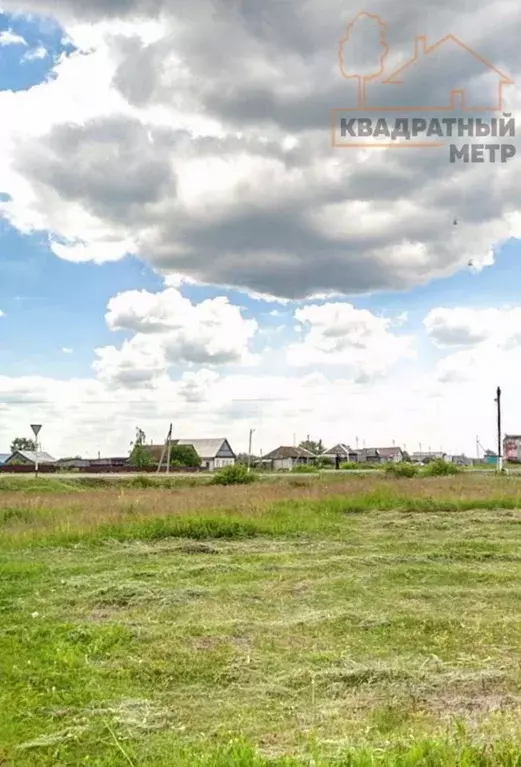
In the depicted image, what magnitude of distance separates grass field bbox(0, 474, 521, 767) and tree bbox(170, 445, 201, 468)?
1772 inches

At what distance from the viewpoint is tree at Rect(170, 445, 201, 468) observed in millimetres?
56531

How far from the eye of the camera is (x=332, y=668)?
4555 millimetres

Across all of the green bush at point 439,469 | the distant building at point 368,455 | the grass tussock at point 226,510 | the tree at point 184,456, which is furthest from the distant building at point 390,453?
the grass tussock at point 226,510

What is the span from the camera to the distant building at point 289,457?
261ft

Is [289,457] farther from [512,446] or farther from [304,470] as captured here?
[304,470]

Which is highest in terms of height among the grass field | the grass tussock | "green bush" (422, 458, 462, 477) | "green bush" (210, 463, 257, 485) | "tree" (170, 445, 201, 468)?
"tree" (170, 445, 201, 468)

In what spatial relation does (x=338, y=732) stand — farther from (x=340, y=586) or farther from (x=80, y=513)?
(x=80, y=513)

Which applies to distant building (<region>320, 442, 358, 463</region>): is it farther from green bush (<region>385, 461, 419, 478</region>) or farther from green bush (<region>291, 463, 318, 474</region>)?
green bush (<region>385, 461, 419, 478</region>)

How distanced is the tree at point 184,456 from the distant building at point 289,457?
21947mm

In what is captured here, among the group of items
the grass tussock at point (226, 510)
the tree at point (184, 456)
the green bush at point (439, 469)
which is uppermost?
the tree at point (184, 456)

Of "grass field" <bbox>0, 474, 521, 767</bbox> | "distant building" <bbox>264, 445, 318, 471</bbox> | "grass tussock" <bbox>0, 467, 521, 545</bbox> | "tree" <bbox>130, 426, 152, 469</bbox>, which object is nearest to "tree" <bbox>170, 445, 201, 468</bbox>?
"tree" <bbox>130, 426, 152, 469</bbox>

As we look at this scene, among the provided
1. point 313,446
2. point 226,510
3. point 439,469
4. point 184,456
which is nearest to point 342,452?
point 313,446

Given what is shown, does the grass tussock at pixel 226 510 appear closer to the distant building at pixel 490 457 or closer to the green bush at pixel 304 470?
the green bush at pixel 304 470

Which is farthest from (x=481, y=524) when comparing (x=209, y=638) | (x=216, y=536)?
(x=209, y=638)
